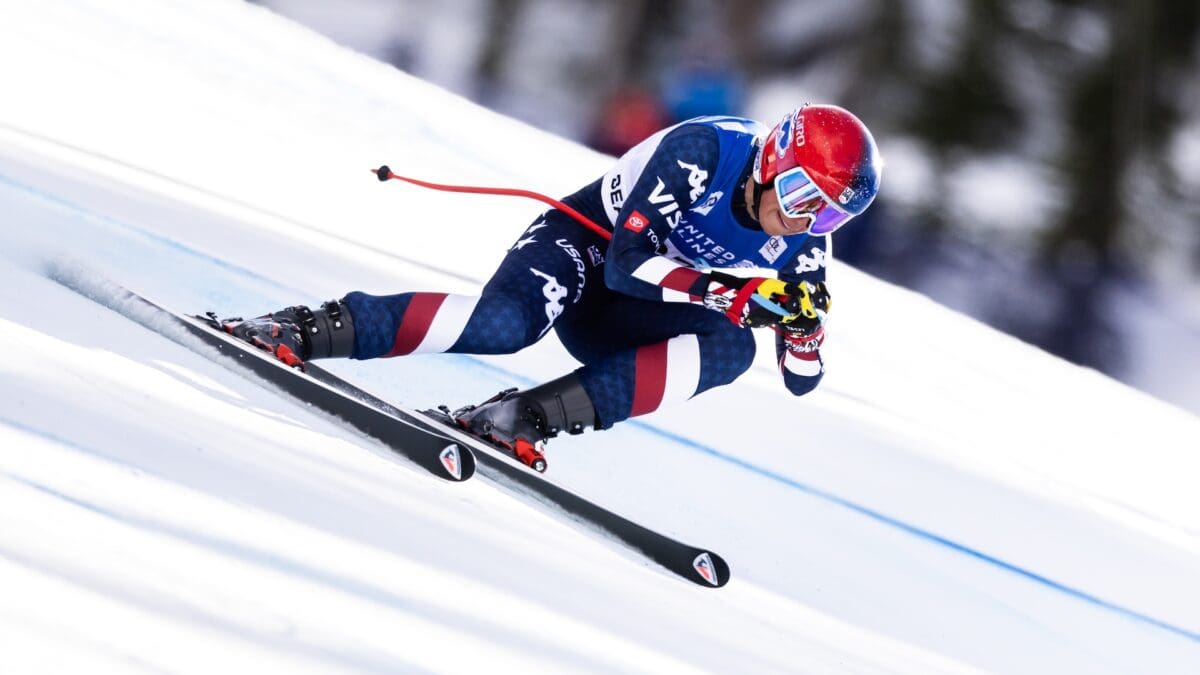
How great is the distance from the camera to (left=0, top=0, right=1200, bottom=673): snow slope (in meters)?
1.94

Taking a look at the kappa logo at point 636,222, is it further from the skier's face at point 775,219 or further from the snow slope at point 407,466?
the snow slope at point 407,466

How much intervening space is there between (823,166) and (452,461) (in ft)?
3.33

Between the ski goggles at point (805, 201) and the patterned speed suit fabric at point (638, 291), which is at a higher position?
the ski goggles at point (805, 201)

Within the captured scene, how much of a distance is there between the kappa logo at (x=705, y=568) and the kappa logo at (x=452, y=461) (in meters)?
0.53

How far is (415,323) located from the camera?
2840mm

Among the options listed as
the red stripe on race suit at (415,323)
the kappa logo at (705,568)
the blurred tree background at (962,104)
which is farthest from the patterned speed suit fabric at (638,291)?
the blurred tree background at (962,104)

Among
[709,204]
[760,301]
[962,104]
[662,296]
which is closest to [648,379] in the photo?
[662,296]

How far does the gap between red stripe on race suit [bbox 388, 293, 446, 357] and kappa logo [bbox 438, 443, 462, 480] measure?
369 mm

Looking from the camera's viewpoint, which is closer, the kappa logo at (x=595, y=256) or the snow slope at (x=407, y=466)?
the snow slope at (x=407, y=466)

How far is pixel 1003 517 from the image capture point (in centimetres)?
420

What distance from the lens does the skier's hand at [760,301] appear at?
9.05ft

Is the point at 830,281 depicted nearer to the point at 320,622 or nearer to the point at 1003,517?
the point at 1003,517

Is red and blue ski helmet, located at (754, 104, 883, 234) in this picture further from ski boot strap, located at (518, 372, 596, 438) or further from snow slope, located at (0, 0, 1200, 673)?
snow slope, located at (0, 0, 1200, 673)

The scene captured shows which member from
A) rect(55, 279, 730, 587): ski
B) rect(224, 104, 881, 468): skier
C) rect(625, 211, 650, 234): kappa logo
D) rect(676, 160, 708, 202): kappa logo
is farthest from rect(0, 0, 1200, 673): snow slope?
rect(676, 160, 708, 202): kappa logo
